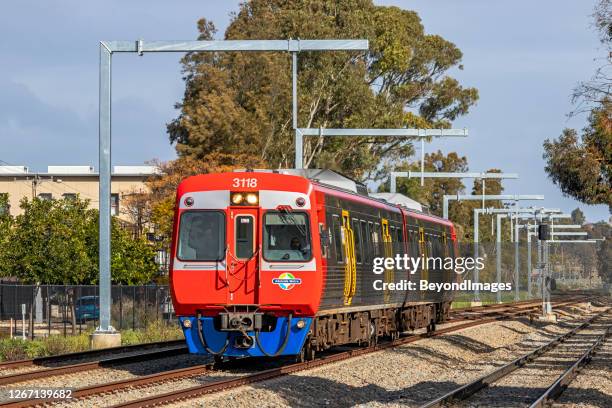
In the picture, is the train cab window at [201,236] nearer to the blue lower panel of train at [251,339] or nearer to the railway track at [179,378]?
the blue lower panel of train at [251,339]

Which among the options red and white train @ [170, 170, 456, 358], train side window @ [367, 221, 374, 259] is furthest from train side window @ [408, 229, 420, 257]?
red and white train @ [170, 170, 456, 358]

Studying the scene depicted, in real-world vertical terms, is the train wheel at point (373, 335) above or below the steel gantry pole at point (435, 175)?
below

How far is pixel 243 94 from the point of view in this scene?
55250 millimetres

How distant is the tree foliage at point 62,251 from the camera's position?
48.0 metres

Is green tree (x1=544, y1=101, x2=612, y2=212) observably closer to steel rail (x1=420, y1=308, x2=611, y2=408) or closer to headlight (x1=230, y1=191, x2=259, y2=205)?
steel rail (x1=420, y1=308, x2=611, y2=408)

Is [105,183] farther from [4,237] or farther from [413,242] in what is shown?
[4,237]

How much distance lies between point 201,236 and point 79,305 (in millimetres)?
21946

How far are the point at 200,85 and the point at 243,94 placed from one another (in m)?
2.07

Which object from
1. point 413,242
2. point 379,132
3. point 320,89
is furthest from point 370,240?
point 320,89

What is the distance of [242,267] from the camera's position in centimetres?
2009

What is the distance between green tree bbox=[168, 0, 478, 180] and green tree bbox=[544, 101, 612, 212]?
47.4ft

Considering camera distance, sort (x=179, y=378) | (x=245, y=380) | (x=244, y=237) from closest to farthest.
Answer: (x=245, y=380)
(x=179, y=378)
(x=244, y=237)

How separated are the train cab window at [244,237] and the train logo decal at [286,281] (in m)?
0.63

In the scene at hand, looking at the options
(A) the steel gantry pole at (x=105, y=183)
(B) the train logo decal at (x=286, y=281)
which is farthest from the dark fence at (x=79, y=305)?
(B) the train logo decal at (x=286, y=281)
